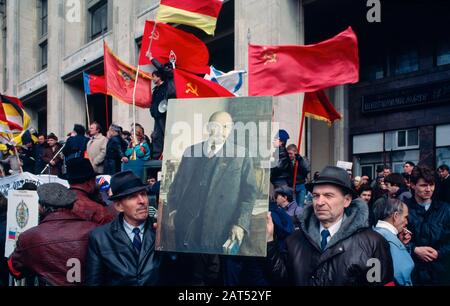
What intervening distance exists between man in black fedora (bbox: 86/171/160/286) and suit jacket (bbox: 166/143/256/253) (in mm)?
305

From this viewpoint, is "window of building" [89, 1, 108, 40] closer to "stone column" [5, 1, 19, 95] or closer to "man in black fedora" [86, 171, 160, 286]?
"stone column" [5, 1, 19, 95]

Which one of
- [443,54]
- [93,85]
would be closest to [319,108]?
[93,85]

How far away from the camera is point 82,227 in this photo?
12.3ft

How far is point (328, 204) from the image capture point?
3.29m

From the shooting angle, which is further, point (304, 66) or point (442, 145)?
point (442, 145)

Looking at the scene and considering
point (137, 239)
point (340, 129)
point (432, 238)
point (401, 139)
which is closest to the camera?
point (137, 239)

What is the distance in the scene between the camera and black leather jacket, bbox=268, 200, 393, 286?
3100mm

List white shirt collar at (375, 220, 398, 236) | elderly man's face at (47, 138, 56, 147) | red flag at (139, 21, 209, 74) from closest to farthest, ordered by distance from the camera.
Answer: white shirt collar at (375, 220, 398, 236), red flag at (139, 21, 209, 74), elderly man's face at (47, 138, 56, 147)

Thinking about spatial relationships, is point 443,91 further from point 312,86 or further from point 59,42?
point 59,42

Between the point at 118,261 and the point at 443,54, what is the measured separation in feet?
41.5

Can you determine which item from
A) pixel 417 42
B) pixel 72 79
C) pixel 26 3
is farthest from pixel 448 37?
pixel 26 3

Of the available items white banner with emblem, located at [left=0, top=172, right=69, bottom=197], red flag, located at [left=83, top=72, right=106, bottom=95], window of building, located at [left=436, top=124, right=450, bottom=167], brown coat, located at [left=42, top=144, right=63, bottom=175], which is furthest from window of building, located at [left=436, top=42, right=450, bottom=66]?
white banner with emblem, located at [left=0, top=172, right=69, bottom=197]

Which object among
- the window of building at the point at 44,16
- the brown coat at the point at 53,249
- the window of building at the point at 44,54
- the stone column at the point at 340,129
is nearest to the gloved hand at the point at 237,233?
the brown coat at the point at 53,249

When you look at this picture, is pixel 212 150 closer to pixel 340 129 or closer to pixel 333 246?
pixel 333 246
